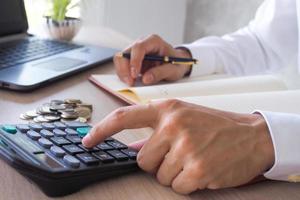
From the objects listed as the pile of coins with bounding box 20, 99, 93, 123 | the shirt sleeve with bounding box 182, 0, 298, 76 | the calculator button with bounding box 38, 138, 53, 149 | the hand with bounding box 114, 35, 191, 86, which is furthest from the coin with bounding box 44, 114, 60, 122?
the shirt sleeve with bounding box 182, 0, 298, 76

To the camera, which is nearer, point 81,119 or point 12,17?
point 81,119

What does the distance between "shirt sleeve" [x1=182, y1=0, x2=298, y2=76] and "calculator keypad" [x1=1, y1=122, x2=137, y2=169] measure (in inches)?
23.4

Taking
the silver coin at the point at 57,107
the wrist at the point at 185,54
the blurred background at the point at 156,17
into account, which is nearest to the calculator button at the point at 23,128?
the silver coin at the point at 57,107

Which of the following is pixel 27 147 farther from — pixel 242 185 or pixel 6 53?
pixel 6 53

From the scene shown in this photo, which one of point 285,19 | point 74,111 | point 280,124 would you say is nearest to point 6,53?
point 74,111

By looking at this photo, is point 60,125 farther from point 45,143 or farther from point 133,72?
point 133,72

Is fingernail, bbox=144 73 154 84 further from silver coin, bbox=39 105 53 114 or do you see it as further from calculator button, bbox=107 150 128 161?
calculator button, bbox=107 150 128 161

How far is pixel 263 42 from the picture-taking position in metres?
1.15

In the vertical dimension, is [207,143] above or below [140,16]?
above

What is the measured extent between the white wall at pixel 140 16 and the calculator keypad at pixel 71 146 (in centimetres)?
190

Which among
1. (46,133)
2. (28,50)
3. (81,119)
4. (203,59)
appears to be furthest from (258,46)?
(46,133)

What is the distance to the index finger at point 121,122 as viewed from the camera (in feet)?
1.51

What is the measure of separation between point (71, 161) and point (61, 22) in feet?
2.53

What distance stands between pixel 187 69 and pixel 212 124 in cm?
44
